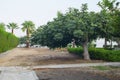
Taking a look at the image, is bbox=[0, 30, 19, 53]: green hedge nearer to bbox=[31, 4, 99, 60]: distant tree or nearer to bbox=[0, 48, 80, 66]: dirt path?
bbox=[0, 48, 80, 66]: dirt path

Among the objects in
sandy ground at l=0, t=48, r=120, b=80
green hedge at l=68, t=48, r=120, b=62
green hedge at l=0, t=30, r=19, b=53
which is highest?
green hedge at l=0, t=30, r=19, b=53

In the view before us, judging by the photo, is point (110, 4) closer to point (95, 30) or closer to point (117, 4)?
point (117, 4)

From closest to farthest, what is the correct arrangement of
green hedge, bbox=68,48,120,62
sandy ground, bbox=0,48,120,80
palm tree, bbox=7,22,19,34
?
sandy ground, bbox=0,48,120,80, green hedge, bbox=68,48,120,62, palm tree, bbox=7,22,19,34

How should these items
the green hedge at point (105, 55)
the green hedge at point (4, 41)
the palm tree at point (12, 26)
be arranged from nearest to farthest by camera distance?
1. the green hedge at point (105, 55)
2. the green hedge at point (4, 41)
3. the palm tree at point (12, 26)

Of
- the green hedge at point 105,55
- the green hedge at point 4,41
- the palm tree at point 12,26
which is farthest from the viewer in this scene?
the palm tree at point 12,26

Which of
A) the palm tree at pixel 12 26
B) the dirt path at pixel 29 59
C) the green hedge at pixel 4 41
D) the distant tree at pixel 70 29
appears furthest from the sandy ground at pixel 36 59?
the palm tree at pixel 12 26

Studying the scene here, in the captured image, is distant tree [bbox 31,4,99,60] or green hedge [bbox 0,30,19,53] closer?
distant tree [bbox 31,4,99,60]

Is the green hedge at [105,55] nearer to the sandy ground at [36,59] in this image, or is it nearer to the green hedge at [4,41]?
the sandy ground at [36,59]

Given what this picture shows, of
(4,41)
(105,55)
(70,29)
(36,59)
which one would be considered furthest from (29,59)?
(4,41)

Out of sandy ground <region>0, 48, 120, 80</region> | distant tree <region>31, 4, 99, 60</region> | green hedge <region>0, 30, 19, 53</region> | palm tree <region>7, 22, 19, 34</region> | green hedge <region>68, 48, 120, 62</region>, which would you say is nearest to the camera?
sandy ground <region>0, 48, 120, 80</region>

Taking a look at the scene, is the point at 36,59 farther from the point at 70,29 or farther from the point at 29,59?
the point at 70,29

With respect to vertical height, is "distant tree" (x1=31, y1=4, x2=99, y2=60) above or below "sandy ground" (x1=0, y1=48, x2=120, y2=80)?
above

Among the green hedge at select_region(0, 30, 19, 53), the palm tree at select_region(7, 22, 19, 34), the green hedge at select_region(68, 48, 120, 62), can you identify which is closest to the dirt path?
the green hedge at select_region(0, 30, 19, 53)

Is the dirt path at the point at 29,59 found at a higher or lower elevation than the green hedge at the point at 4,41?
lower
